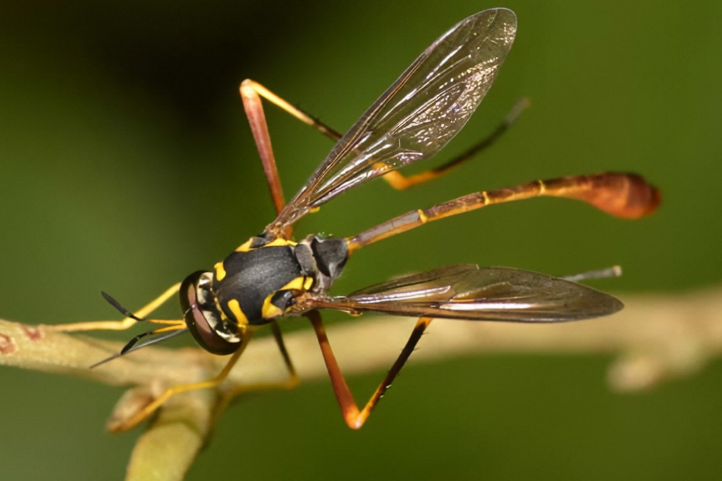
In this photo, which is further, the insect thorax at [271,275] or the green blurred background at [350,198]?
the green blurred background at [350,198]

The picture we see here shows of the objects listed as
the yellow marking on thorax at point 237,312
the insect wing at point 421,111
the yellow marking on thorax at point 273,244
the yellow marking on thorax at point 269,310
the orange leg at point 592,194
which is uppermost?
the insect wing at point 421,111

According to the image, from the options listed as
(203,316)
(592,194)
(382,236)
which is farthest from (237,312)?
(592,194)

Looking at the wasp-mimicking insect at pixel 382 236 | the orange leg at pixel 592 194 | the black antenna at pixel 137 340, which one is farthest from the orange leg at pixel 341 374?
the orange leg at pixel 592 194

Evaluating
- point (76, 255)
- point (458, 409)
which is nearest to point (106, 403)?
point (76, 255)

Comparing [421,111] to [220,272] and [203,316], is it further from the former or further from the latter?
[203,316]

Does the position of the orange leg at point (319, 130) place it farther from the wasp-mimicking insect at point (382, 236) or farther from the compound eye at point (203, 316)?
the compound eye at point (203, 316)

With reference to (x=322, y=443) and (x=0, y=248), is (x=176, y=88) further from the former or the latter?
(x=322, y=443)

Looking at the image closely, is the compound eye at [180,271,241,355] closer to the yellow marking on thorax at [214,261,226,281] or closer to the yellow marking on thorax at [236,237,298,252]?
the yellow marking on thorax at [214,261,226,281]
